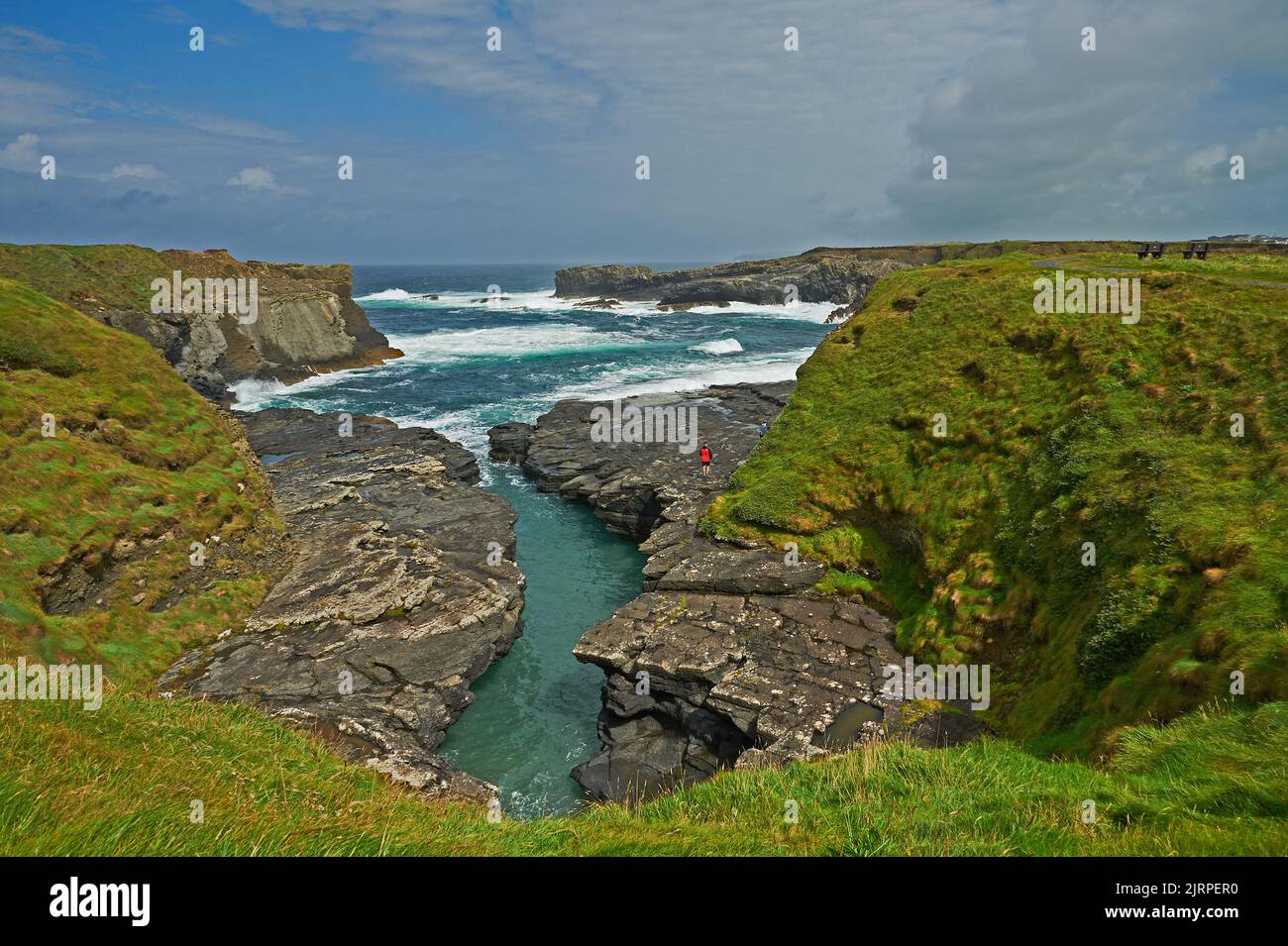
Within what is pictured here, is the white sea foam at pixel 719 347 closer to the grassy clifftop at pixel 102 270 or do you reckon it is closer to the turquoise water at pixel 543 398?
the turquoise water at pixel 543 398

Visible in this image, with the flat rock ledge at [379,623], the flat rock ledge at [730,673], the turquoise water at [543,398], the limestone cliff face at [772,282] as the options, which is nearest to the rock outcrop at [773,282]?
the limestone cliff face at [772,282]

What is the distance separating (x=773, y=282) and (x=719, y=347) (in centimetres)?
7991

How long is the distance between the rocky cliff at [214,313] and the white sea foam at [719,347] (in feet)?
145

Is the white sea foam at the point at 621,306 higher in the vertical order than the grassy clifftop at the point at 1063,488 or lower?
higher

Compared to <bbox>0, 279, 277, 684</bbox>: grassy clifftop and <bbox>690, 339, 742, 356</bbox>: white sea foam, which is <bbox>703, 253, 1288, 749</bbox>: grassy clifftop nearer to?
<bbox>0, 279, 277, 684</bbox>: grassy clifftop

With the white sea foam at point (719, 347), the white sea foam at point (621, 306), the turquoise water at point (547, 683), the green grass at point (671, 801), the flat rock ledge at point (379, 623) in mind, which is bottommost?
the turquoise water at point (547, 683)

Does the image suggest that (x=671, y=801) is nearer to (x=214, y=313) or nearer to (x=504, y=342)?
(x=214, y=313)

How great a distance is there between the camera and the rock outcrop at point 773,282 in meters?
160

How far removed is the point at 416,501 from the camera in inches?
1380

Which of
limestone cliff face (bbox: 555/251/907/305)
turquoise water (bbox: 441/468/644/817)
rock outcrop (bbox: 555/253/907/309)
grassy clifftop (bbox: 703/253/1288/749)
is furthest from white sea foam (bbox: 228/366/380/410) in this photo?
limestone cliff face (bbox: 555/251/907/305)

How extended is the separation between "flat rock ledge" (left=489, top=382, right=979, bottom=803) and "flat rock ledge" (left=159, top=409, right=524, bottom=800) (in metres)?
4.77

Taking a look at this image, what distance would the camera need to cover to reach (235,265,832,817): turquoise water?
21.4 meters
